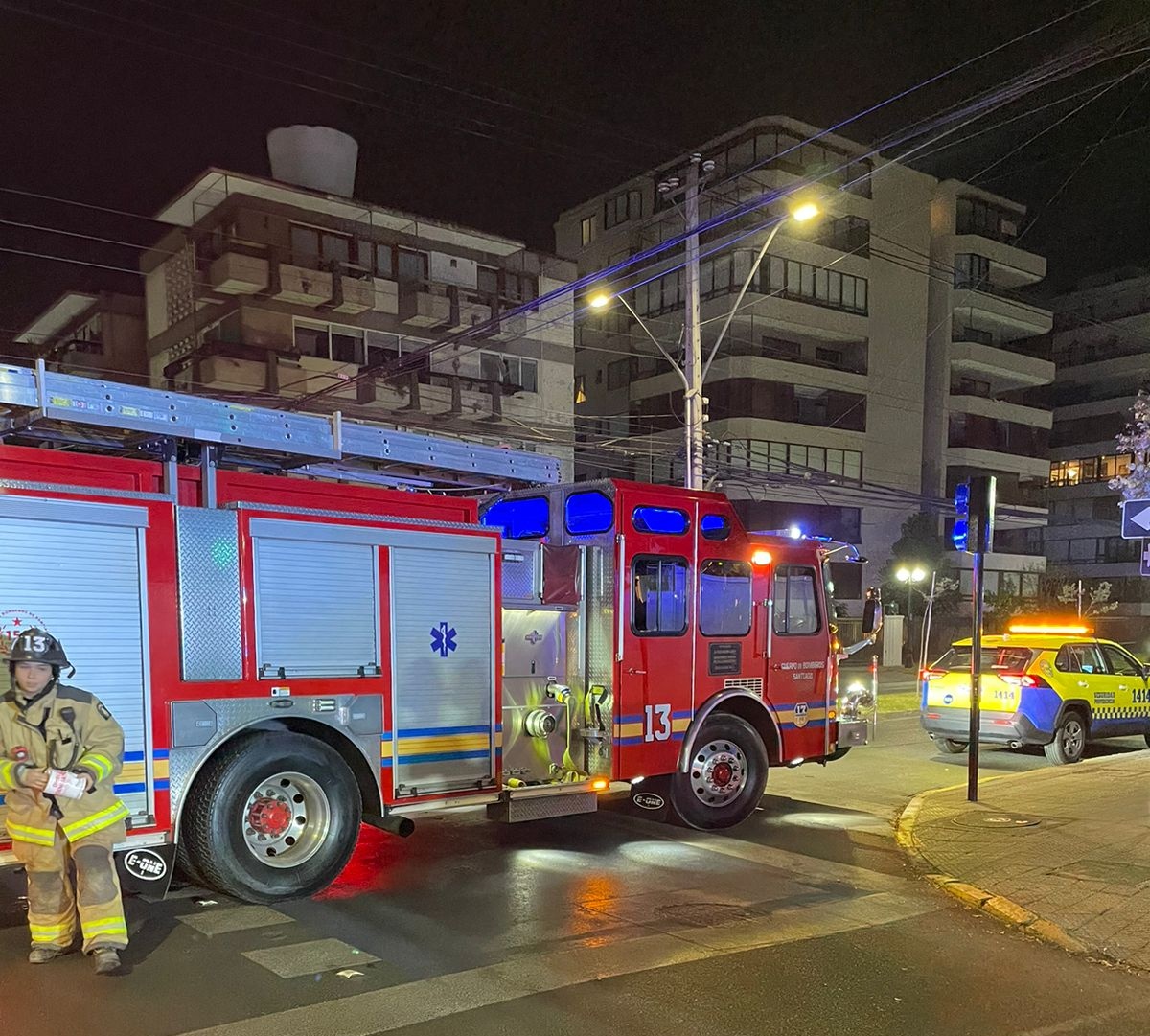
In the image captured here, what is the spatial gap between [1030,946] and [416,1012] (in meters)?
3.49

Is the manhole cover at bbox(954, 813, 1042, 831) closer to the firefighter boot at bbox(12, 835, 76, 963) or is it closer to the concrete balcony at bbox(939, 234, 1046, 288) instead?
the firefighter boot at bbox(12, 835, 76, 963)

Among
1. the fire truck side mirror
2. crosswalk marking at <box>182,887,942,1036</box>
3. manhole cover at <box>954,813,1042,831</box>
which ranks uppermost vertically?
the fire truck side mirror

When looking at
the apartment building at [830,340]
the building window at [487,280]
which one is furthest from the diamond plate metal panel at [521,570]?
the building window at [487,280]

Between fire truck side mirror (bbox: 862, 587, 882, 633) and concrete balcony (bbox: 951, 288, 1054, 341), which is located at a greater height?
concrete balcony (bbox: 951, 288, 1054, 341)

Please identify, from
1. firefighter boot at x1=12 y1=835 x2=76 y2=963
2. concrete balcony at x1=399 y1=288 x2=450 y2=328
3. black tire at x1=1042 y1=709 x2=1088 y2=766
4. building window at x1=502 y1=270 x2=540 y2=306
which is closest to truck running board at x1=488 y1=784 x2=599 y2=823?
firefighter boot at x1=12 y1=835 x2=76 y2=963

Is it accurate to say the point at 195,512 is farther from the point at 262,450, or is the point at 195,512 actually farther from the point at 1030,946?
the point at 1030,946

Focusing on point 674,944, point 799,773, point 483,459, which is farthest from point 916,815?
point 483,459

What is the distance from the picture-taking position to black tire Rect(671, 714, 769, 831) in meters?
7.73

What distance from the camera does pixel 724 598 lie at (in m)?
8.05

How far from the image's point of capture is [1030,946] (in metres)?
5.29

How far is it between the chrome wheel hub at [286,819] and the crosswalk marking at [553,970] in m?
1.59

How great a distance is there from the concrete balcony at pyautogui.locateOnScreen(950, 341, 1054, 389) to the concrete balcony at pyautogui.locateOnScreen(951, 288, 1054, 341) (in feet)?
4.62

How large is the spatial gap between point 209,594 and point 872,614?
5.91 metres

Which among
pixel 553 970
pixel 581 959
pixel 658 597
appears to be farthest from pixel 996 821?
pixel 553 970
